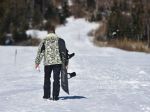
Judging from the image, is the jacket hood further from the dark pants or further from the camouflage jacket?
the dark pants

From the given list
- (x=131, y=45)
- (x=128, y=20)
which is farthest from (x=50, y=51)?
(x=128, y=20)

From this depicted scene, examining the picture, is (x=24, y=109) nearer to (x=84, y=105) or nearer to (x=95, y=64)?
(x=84, y=105)

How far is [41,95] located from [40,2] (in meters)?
51.1

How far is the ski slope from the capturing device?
1292 centimetres

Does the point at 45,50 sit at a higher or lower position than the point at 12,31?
higher

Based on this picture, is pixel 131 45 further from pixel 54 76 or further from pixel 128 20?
pixel 54 76

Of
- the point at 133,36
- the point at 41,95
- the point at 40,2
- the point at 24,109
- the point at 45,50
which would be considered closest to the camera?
the point at 24,109

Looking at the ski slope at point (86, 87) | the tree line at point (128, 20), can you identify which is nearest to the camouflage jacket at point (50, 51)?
the ski slope at point (86, 87)

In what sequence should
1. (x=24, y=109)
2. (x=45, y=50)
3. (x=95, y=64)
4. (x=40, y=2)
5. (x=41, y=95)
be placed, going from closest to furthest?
(x=24, y=109) → (x=45, y=50) → (x=41, y=95) → (x=95, y=64) → (x=40, y=2)

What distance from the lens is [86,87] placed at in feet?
54.7

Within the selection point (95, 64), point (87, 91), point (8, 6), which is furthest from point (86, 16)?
point (87, 91)

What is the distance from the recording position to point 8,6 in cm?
4919

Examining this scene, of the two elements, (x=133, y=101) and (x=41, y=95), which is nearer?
(x=133, y=101)

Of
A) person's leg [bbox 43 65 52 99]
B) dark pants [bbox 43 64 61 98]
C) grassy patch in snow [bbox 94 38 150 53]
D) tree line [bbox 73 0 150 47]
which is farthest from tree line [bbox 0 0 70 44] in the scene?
dark pants [bbox 43 64 61 98]
